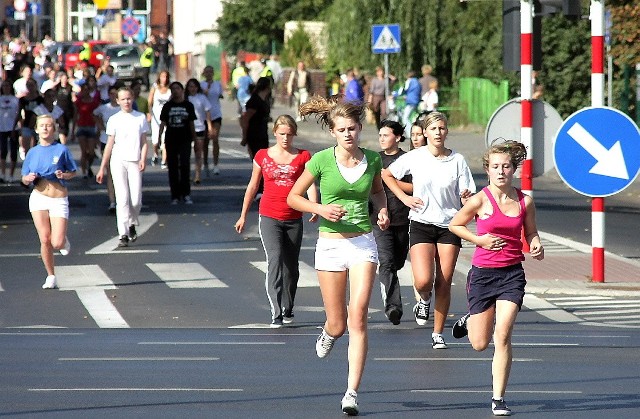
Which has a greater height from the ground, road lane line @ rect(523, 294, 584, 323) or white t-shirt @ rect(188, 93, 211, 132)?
white t-shirt @ rect(188, 93, 211, 132)

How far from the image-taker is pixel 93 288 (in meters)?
15.3

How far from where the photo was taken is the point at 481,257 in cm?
884

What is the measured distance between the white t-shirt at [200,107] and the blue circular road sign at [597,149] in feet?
40.3

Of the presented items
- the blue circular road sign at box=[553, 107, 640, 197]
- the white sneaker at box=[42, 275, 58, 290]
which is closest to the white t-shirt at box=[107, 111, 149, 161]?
the white sneaker at box=[42, 275, 58, 290]

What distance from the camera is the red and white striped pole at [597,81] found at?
50.8ft

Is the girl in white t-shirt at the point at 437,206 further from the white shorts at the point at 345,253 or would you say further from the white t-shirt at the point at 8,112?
the white t-shirt at the point at 8,112

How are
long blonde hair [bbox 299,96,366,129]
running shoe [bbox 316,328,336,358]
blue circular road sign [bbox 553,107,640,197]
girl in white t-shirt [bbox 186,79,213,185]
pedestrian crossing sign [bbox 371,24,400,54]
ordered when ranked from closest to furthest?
long blonde hair [bbox 299,96,366,129] < running shoe [bbox 316,328,336,358] < blue circular road sign [bbox 553,107,640,197] < girl in white t-shirt [bbox 186,79,213,185] < pedestrian crossing sign [bbox 371,24,400,54]

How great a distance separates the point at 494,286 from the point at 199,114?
18570mm

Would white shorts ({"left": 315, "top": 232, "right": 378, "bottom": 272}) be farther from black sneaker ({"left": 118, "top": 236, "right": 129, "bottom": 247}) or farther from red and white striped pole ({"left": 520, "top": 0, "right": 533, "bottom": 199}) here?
black sneaker ({"left": 118, "top": 236, "right": 129, "bottom": 247})

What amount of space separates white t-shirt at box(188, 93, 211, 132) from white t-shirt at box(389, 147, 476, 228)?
1525 centimetres

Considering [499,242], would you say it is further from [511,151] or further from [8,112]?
[8,112]

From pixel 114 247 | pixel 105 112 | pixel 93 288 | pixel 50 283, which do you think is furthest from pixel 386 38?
pixel 50 283

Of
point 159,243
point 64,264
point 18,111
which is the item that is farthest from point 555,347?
point 18,111

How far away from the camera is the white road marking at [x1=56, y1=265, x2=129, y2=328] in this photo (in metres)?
13.4
